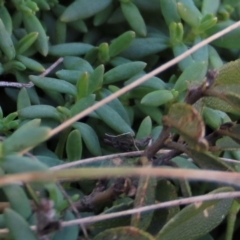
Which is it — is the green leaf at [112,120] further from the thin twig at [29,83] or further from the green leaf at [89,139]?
the thin twig at [29,83]

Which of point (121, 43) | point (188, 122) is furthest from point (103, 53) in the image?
point (188, 122)

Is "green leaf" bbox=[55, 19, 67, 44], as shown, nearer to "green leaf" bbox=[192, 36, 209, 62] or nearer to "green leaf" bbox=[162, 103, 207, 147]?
"green leaf" bbox=[192, 36, 209, 62]

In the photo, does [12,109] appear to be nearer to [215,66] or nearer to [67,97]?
[67,97]

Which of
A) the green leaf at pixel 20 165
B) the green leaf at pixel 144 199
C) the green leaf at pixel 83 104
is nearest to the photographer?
the green leaf at pixel 20 165

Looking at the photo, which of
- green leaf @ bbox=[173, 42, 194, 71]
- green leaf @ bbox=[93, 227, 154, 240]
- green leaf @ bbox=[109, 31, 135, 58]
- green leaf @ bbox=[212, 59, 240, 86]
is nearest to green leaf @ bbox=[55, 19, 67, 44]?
green leaf @ bbox=[109, 31, 135, 58]

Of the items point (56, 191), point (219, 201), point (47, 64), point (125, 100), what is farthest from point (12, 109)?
point (219, 201)

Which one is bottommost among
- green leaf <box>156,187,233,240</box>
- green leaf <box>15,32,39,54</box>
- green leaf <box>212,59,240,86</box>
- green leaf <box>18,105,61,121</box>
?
green leaf <box>156,187,233,240</box>

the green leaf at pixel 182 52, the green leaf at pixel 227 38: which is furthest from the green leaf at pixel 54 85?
the green leaf at pixel 227 38

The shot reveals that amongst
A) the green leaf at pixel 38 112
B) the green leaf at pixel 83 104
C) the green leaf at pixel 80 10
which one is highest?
the green leaf at pixel 80 10
